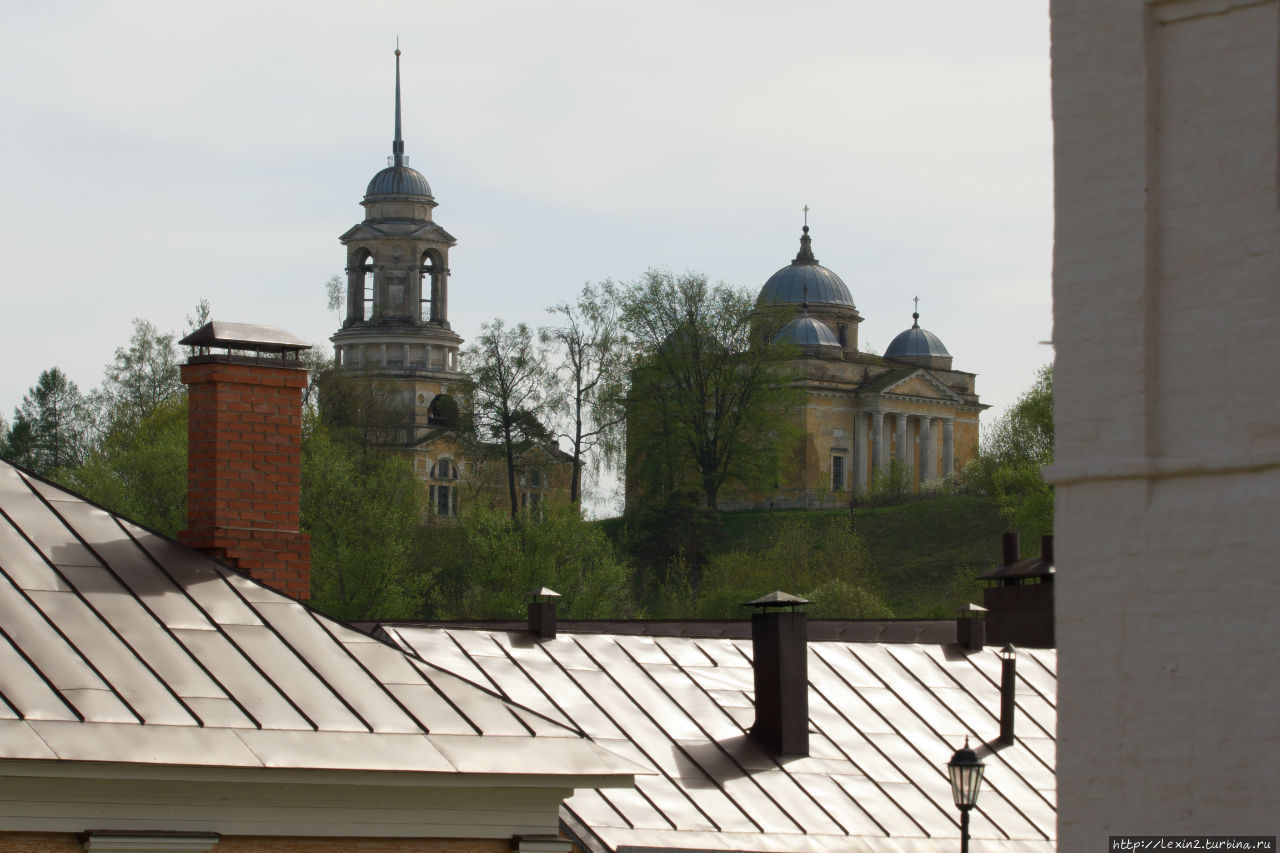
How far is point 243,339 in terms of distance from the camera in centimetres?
1303

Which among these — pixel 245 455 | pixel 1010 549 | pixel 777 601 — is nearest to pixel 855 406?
pixel 1010 549

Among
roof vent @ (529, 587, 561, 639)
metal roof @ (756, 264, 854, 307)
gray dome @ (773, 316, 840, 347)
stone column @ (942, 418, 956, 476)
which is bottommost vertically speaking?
roof vent @ (529, 587, 561, 639)

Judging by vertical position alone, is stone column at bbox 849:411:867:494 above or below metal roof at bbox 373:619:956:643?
above

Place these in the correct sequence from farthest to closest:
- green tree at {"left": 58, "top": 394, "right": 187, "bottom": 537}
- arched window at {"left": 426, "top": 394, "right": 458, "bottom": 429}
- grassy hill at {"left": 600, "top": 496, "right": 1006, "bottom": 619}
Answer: arched window at {"left": 426, "top": 394, "right": 458, "bottom": 429}
grassy hill at {"left": 600, "top": 496, "right": 1006, "bottom": 619}
green tree at {"left": 58, "top": 394, "right": 187, "bottom": 537}

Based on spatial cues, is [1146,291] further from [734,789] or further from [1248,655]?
[734,789]

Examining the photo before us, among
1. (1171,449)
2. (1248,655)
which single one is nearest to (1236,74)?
(1171,449)

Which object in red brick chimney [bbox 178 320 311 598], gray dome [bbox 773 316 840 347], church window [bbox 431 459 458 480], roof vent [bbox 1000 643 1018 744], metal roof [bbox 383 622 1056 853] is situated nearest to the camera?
red brick chimney [bbox 178 320 311 598]

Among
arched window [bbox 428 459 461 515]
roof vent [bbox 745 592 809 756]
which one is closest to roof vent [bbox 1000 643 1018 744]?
roof vent [bbox 745 592 809 756]

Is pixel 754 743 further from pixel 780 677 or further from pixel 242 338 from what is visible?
pixel 242 338

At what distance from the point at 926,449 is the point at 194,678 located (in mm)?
71312

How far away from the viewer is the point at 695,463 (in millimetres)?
69125

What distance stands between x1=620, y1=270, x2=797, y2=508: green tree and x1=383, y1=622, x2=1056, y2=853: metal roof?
50.4m

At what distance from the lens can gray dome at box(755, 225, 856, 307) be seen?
276ft

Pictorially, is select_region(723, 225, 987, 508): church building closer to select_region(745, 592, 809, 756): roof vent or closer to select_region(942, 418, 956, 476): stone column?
select_region(942, 418, 956, 476): stone column
